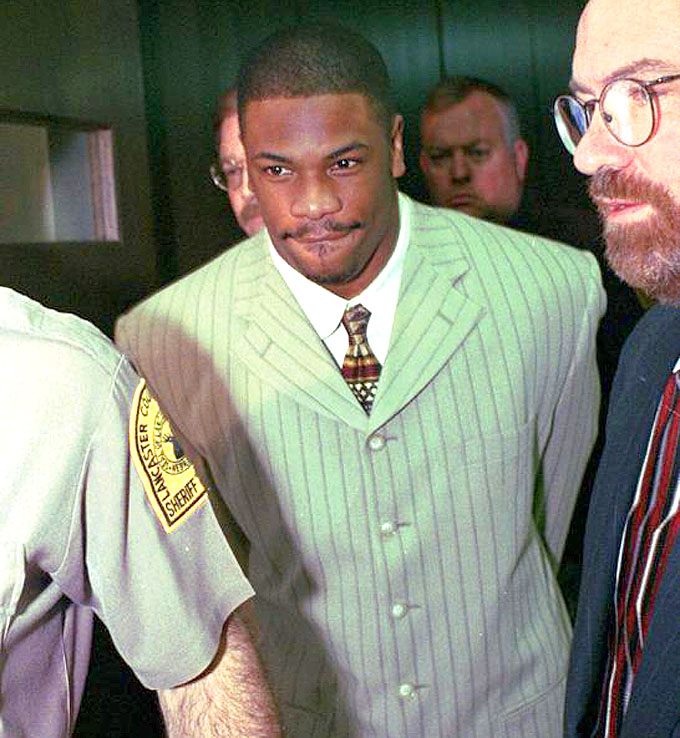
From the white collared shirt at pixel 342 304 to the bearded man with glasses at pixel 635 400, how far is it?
0.83 ft

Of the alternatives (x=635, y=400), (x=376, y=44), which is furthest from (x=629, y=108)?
(x=376, y=44)

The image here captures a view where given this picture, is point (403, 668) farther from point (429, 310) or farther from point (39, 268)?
point (39, 268)

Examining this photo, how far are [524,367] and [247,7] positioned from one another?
3.35 feet

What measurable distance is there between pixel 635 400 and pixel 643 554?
13 centimetres

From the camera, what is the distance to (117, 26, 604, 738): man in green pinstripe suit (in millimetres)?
1166

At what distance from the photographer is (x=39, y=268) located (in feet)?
4.66

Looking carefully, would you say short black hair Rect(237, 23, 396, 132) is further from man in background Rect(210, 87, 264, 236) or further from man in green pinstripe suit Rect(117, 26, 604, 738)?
man in background Rect(210, 87, 264, 236)

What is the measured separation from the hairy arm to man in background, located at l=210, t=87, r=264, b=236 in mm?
807

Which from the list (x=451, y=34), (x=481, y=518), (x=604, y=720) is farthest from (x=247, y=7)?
(x=604, y=720)

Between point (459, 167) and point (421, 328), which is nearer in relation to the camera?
point (421, 328)

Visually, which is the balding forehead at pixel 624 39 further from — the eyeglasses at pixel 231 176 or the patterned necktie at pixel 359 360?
the eyeglasses at pixel 231 176

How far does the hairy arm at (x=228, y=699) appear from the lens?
74cm

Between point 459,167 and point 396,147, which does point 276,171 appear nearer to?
point 396,147

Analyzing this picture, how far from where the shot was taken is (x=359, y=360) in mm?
1210
